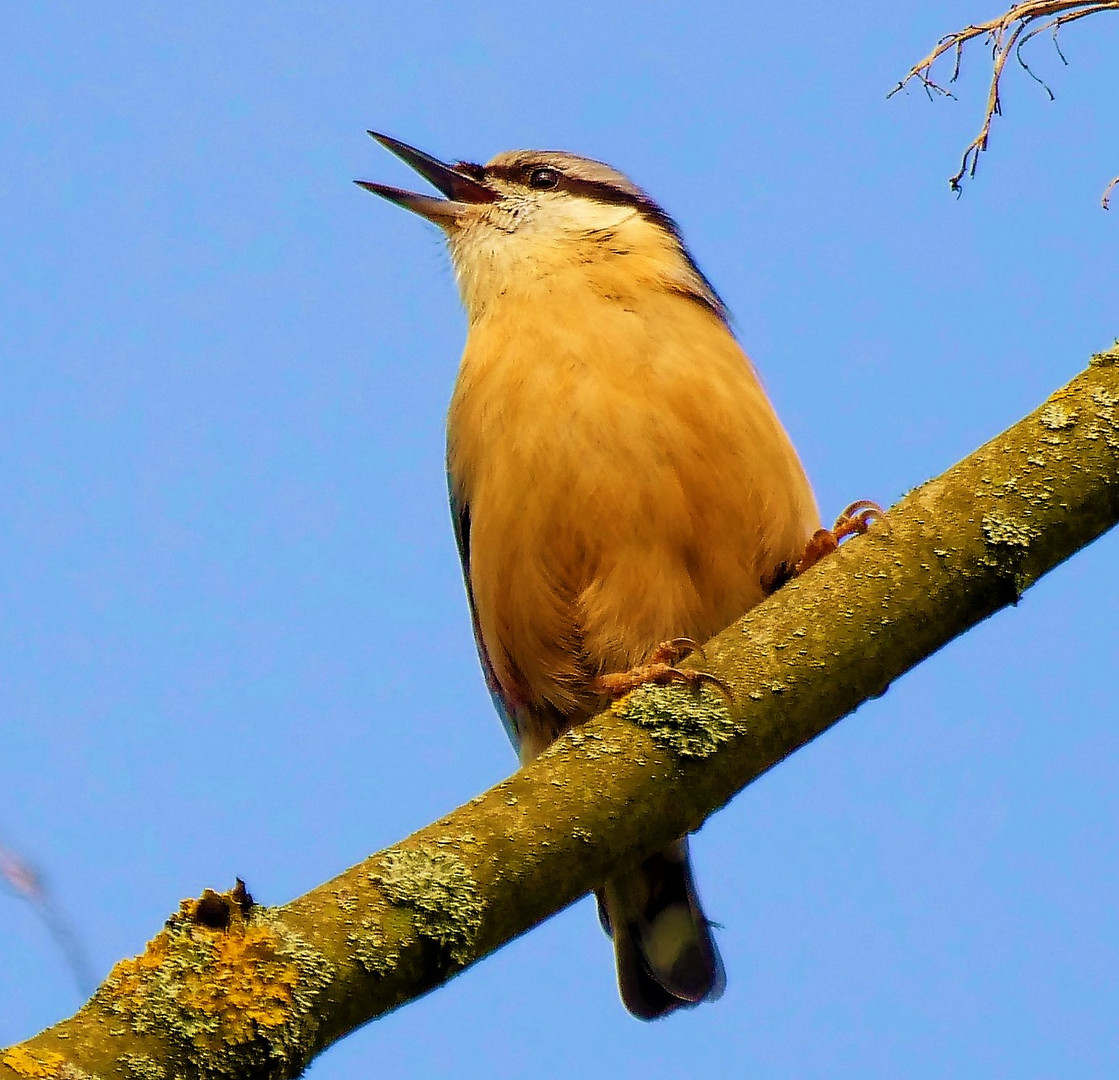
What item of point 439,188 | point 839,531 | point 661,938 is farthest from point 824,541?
point 439,188

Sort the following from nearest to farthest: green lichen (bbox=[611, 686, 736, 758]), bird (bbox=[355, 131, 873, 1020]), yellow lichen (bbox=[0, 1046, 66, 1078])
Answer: yellow lichen (bbox=[0, 1046, 66, 1078]), green lichen (bbox=[611, 686, 736, 758]), bird (bbox=[355, 131, 873, 1020])

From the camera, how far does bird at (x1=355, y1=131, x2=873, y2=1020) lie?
159 inches

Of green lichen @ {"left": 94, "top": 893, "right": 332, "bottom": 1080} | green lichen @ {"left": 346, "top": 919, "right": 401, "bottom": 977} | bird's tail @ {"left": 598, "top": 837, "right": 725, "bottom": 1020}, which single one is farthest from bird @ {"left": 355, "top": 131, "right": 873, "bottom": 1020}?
green lichen @ {"left": 94, "top": 893, "right": 332, "bottom": 1080}


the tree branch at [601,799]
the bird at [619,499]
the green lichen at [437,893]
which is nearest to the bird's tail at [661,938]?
the bird at [619,499]

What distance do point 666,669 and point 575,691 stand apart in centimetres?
150

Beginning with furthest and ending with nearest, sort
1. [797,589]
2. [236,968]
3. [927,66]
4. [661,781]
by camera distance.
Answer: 1. [927,66]
2. [797,589]
3. [661,781]
4. [236,968]

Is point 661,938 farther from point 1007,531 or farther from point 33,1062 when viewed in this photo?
point 33,1062

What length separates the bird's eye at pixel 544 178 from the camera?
540 centimetres

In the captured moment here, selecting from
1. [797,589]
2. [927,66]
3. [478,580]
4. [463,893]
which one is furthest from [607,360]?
[463,893]

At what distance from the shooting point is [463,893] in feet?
8.00

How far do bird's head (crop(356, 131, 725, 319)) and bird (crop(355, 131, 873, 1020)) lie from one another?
0.02m

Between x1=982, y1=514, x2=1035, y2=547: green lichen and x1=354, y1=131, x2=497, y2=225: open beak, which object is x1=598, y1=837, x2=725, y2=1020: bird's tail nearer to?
x1=982, y1=514, x2=1035, y2=547: green lichen

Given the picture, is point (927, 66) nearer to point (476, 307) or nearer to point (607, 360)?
point (607, 360)

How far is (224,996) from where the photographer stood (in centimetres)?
224
